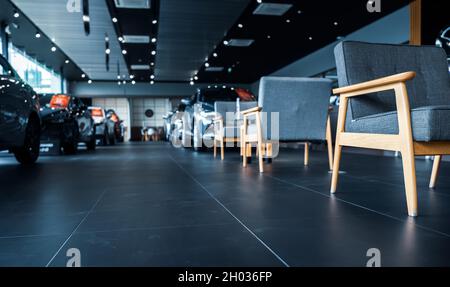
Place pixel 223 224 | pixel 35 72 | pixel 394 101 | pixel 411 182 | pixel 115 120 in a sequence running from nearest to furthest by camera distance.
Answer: pixel 223 224, pixel 411 182, pixel 394 101, pixel 115 120, pixel 35 72

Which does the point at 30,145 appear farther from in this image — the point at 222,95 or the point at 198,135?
the point at 222,95

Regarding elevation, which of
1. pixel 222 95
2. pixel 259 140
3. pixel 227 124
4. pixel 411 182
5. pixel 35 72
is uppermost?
pixel 35 72

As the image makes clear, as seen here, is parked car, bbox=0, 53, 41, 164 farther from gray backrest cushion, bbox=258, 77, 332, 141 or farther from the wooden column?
the wooden column

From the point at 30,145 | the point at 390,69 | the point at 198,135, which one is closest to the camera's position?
the point at 390,69

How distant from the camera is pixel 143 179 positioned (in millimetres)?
3107

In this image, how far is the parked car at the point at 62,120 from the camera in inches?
237

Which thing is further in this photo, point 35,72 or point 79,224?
point 35,72

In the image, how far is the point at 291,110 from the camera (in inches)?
146

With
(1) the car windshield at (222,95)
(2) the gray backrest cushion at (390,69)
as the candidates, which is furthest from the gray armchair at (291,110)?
(1) the car windshield at (222,95)

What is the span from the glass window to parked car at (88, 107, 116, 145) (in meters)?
2.45

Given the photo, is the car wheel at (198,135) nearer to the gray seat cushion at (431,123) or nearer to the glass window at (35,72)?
the gray seat cushion at (431,123)

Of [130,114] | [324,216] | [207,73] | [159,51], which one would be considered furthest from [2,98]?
[130,114]

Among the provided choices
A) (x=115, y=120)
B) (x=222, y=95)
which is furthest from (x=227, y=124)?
(x=115, y=120)

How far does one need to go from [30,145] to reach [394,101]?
4.09 m
